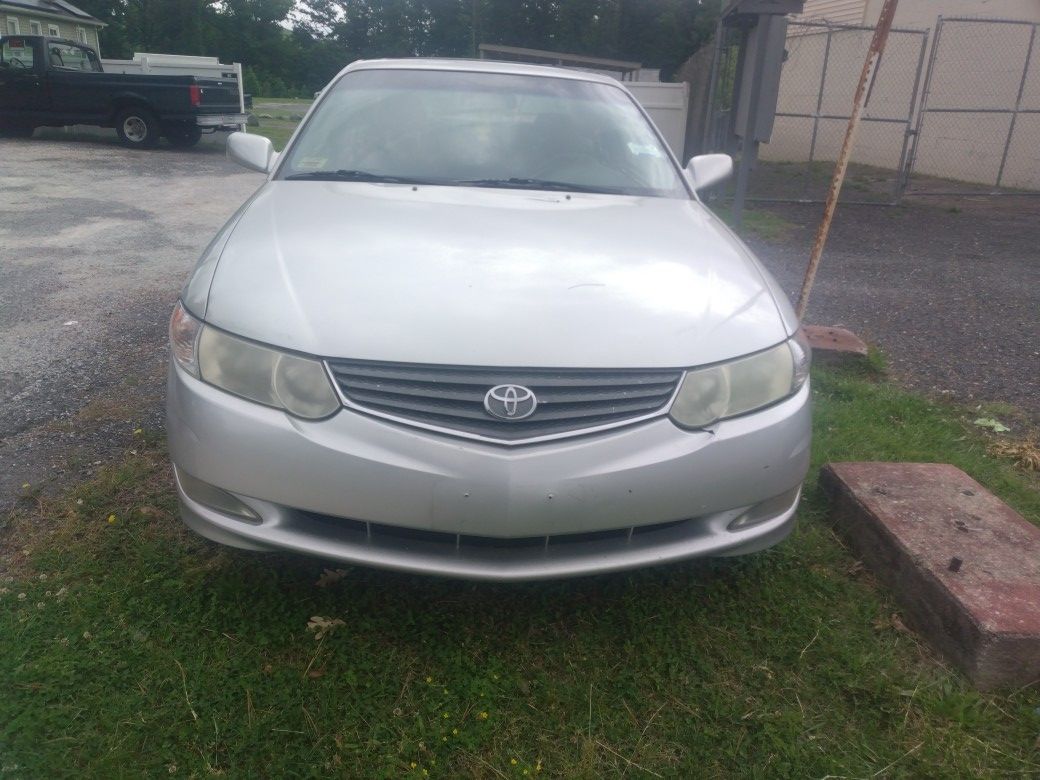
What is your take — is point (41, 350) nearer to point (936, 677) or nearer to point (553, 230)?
point (553, 230)

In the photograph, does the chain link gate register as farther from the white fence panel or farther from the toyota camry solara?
the toyota camry solara

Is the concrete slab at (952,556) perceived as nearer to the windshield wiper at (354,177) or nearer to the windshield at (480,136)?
the windshield at (480,136)

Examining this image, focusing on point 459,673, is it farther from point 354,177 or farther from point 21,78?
point 21,78

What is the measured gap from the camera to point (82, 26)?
1358 inches

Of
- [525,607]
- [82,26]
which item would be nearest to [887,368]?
[525,607]

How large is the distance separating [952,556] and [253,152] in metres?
3.24

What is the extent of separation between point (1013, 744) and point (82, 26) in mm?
40494

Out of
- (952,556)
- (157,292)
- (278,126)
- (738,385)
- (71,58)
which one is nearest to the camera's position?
(738,385)

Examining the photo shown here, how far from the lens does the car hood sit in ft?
7.30

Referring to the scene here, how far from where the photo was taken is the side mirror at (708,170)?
12.9 feet

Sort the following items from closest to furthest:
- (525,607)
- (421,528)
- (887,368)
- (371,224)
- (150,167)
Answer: (421,528) < (525,607) < (371,224) < (887,368) < (150,167)

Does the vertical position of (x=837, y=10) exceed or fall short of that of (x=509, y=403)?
it exceeds it

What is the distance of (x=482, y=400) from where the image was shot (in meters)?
2.16

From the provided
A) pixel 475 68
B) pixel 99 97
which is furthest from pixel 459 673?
pixel 99 97
